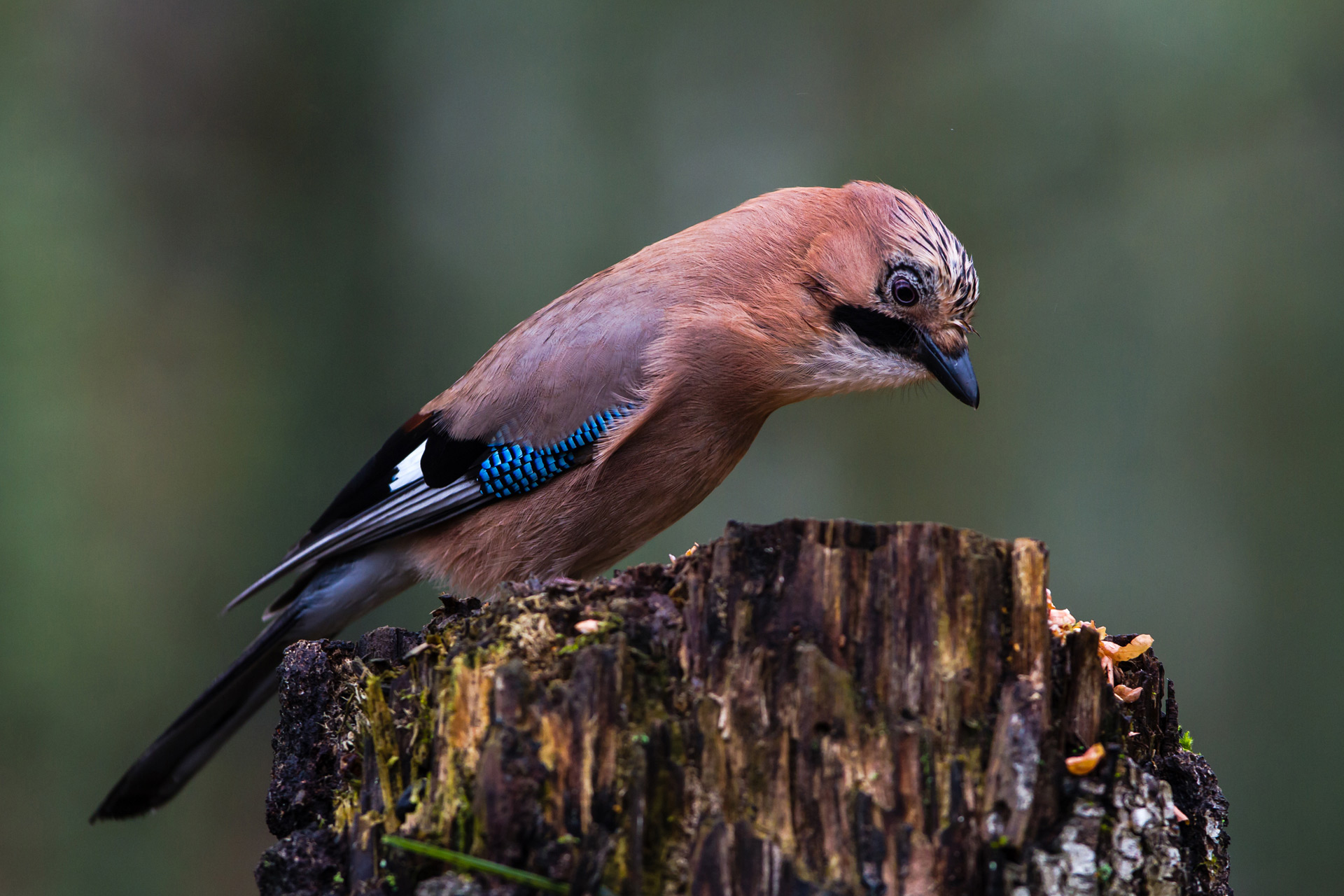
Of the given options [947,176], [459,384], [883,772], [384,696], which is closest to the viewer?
[883,772]

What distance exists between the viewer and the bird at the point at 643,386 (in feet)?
13.7

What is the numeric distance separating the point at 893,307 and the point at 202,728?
345 centimetres

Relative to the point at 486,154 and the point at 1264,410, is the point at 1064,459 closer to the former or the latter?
the point at 1264,410

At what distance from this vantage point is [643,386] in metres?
4.15

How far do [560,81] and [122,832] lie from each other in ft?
20.6

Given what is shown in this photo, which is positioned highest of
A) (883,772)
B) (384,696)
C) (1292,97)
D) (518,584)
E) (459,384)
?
(1292,97)

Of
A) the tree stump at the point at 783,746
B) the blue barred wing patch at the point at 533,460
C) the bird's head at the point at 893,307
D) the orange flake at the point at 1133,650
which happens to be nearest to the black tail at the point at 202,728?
the blue barred wing patch at the point at 533,460

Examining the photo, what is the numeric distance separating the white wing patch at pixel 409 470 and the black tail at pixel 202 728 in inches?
30.1

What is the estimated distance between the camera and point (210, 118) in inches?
300

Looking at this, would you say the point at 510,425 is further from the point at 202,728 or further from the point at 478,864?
the point at 478,864

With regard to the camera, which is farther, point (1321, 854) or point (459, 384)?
point (1321, 854)

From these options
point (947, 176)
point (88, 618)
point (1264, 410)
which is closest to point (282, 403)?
point (88, 618)

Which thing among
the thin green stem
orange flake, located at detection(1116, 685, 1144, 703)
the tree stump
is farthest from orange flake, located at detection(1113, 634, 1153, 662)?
the thin green stem

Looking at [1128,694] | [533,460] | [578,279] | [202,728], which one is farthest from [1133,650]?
[578,279]
